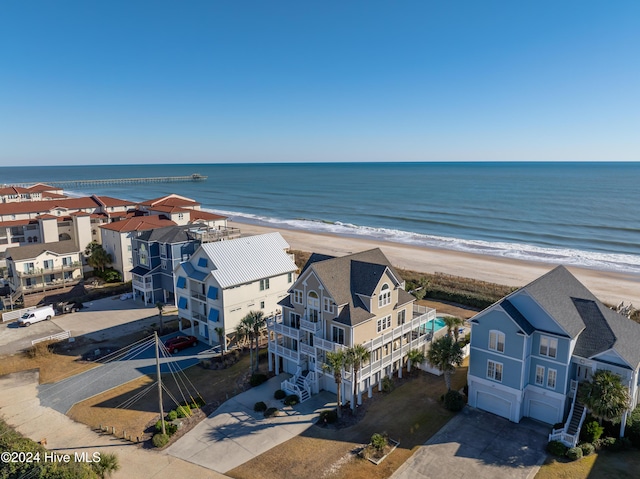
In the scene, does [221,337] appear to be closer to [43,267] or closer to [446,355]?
[446,355]

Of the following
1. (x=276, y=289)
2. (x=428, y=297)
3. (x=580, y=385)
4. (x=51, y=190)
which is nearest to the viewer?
(x=580, y=385)

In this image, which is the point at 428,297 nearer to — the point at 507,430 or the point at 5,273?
the point at 507,430

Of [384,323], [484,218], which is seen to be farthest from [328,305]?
[484,218]

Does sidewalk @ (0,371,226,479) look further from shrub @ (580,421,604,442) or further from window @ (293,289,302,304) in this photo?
shrub @ (580,421,604,442)

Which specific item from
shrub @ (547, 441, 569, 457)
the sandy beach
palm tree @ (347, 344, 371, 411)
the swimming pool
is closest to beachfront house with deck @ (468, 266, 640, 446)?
shrub @ (547, 441, 569, 457)

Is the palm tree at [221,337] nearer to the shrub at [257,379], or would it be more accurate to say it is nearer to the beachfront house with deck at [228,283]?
the beachfront house with deck at [228,283]

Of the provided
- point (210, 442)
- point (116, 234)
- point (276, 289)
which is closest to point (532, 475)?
point (210, 442)
